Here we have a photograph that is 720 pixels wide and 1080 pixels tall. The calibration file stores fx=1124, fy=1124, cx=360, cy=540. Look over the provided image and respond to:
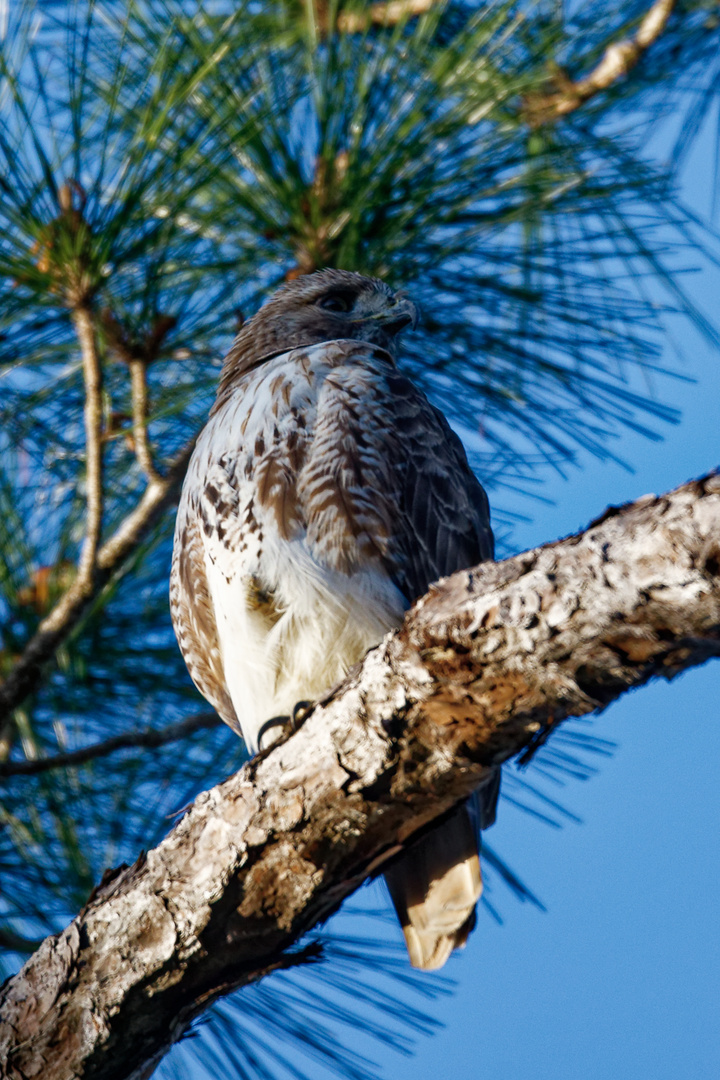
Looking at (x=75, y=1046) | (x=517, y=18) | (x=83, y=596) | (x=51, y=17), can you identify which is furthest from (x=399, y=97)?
(x=75, y=1046)

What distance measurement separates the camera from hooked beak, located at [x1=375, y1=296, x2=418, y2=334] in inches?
127

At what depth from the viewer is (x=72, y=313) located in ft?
9.97

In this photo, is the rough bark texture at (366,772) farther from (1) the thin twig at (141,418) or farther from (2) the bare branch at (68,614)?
(1) the thin twig at (141,418)

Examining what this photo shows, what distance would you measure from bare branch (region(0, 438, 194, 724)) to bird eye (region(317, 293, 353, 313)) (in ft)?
2.57

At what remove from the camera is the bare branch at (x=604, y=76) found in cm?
342

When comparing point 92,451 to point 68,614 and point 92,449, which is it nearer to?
point 92,449

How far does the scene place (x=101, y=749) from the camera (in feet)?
9.73

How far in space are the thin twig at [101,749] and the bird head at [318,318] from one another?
103cm

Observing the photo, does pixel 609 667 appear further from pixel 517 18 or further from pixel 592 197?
pixel 517 18

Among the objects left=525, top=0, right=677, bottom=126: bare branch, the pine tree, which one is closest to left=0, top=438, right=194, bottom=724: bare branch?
the pine tree

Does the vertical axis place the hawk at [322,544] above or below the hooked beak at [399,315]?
below

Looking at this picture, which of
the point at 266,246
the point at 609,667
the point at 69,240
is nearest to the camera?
the point at 609,667

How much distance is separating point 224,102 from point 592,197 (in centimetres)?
113

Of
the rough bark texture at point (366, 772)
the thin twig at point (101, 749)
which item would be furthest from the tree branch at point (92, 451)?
the rough bark texture at point (366, 772)
